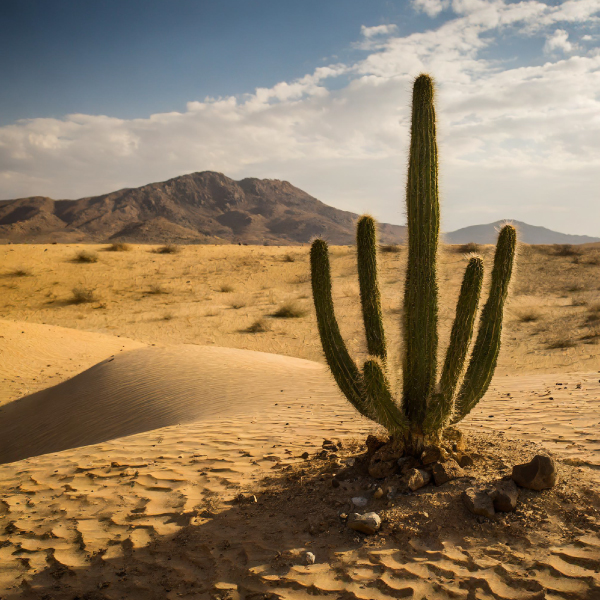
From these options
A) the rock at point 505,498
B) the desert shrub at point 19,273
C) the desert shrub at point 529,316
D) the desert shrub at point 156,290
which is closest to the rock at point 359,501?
the rock at point 505,498

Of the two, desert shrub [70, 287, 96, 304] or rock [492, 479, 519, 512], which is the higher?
desert shrub [70, 287, 96, 304]

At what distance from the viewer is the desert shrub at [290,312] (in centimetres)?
1878

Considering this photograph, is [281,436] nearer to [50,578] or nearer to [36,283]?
[50,578]

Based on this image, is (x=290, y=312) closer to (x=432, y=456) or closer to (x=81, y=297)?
(x=81, y=297)

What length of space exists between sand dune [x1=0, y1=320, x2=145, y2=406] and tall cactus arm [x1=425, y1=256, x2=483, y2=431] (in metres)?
9.98

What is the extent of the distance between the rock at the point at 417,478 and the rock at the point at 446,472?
0.08m

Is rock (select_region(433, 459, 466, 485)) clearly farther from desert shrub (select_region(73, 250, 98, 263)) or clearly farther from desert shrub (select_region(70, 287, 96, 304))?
desert shrub (select_region(73, 250, 98, 263))


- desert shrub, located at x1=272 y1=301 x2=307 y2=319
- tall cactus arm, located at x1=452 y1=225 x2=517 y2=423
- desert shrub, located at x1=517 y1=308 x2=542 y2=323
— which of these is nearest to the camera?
tall cactus arm, located at x1=452 y1=225 x2=517 y2=423

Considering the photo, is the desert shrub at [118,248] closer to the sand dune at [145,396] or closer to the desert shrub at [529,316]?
the sand dune at [145,396]

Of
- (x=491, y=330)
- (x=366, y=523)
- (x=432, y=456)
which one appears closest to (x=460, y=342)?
(x=491, y=330)

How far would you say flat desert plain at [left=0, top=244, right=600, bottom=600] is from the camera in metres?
3.26

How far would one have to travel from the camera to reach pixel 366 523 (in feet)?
12.0

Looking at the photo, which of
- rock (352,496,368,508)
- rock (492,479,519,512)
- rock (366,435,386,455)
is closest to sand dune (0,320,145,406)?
rock (366,435,386,455)

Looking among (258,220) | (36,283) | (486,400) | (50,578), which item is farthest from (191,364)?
(258,220)
